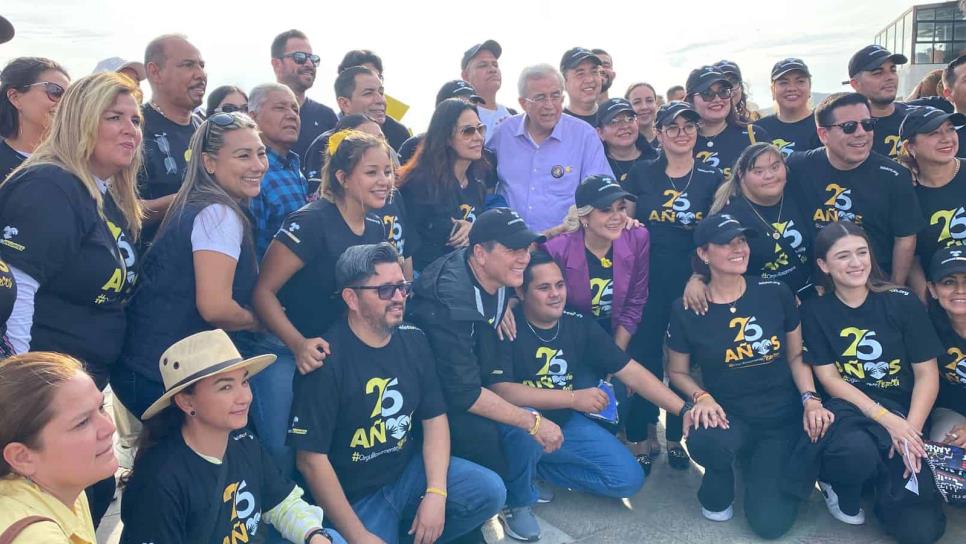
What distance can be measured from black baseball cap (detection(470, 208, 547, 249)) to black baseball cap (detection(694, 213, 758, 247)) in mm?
973

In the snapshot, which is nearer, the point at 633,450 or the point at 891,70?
the point at 633,450

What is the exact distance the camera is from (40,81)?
373cm

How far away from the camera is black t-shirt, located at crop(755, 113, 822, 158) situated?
5.39m

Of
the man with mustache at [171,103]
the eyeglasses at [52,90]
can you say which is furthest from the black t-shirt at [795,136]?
the eyeglasses at [52,90]

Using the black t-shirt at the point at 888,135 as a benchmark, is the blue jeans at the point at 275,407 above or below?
below

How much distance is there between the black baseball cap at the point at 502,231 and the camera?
4.19m

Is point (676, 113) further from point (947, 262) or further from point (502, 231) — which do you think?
point (947, 262)

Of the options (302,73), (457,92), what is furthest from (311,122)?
(457,92)

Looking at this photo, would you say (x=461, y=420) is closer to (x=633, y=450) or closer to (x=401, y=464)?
(x=401, y=464)

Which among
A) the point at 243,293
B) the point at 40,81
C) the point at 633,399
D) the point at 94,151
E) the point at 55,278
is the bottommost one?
the point at 633,399

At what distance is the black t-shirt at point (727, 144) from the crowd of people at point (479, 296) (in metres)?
0.02

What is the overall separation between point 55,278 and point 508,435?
93.3 inches

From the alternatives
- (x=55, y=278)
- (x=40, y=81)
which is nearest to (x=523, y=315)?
(x=55, y=278)

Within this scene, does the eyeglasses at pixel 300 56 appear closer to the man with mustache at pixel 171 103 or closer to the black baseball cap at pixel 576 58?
the man with mustache at pixel 171 103
